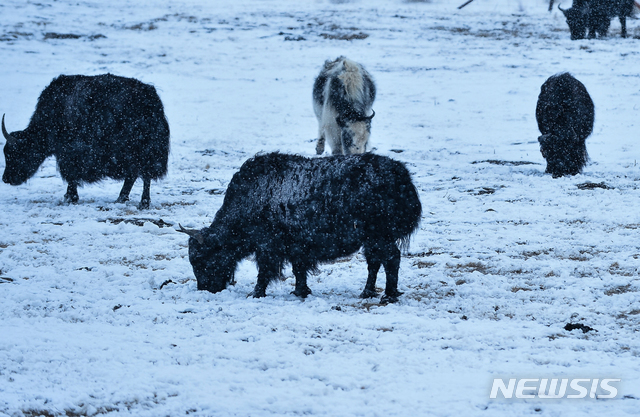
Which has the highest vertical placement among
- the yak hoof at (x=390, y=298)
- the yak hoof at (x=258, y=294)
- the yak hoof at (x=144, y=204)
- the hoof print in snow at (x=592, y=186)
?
the hoof print in snow at (x=592, y=186)

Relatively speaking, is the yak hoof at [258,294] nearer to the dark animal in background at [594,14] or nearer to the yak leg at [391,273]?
the yak leg at [391,273]

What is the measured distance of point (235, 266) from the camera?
5531 millimetres

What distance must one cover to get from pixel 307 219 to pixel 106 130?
15.2 feet

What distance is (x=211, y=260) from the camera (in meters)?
5.46

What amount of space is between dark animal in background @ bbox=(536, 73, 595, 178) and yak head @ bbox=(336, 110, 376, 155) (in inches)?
110

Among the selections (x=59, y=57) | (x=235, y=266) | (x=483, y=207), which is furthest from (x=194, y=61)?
(x=235, y=266)

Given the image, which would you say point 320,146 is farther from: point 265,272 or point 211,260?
point 265,272

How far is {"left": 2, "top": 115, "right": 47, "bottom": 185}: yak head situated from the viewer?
9.44 m

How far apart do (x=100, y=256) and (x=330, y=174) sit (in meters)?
2.66

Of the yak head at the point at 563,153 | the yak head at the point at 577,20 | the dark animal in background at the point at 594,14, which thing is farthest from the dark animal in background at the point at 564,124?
the yak head at the point at 577,20

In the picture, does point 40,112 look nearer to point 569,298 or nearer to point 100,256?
point 100,256

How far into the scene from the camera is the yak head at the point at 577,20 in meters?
23.5

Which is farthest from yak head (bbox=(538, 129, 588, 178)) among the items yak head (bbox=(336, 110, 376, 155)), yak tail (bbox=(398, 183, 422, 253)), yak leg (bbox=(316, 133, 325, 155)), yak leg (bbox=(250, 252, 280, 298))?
yak leg (bbox=(250, 252, 280, 298))

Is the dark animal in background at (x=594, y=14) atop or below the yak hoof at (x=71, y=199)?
atop
